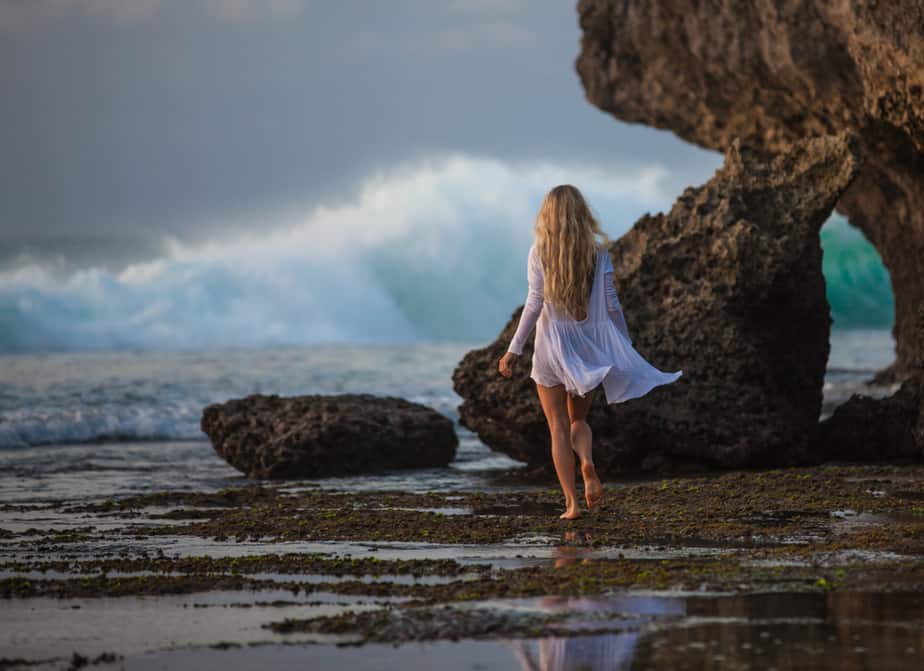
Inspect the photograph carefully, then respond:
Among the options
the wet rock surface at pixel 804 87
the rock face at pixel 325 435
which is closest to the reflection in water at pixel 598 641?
the wet rock surface at pixel 804 87

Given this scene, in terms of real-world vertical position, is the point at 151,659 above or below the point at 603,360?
below

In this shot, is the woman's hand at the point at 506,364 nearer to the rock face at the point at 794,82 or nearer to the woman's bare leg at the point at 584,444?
the woman's bare leg at the point at 584,444

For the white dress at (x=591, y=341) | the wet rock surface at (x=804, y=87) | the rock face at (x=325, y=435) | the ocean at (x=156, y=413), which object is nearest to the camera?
the white dress at (x=591, y=341)

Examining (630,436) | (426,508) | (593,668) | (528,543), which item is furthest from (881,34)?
(593,668)

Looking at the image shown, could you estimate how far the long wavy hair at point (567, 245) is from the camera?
8.34 meters

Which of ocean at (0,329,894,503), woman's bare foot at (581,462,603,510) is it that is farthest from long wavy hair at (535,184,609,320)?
ocean at (0,329,894,503)

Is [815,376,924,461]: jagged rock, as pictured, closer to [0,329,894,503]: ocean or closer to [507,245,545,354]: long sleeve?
[0,329,894,503]: ocean

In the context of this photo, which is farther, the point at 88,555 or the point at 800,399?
the point at 800,399

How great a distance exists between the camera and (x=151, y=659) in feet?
14.5

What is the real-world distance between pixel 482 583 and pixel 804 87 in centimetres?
1176

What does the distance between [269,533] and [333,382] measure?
23.2 metres

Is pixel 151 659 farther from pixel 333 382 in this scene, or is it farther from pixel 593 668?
pixel 333 382

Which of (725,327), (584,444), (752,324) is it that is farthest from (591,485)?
(752,324)

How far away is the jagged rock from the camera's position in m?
11.5
